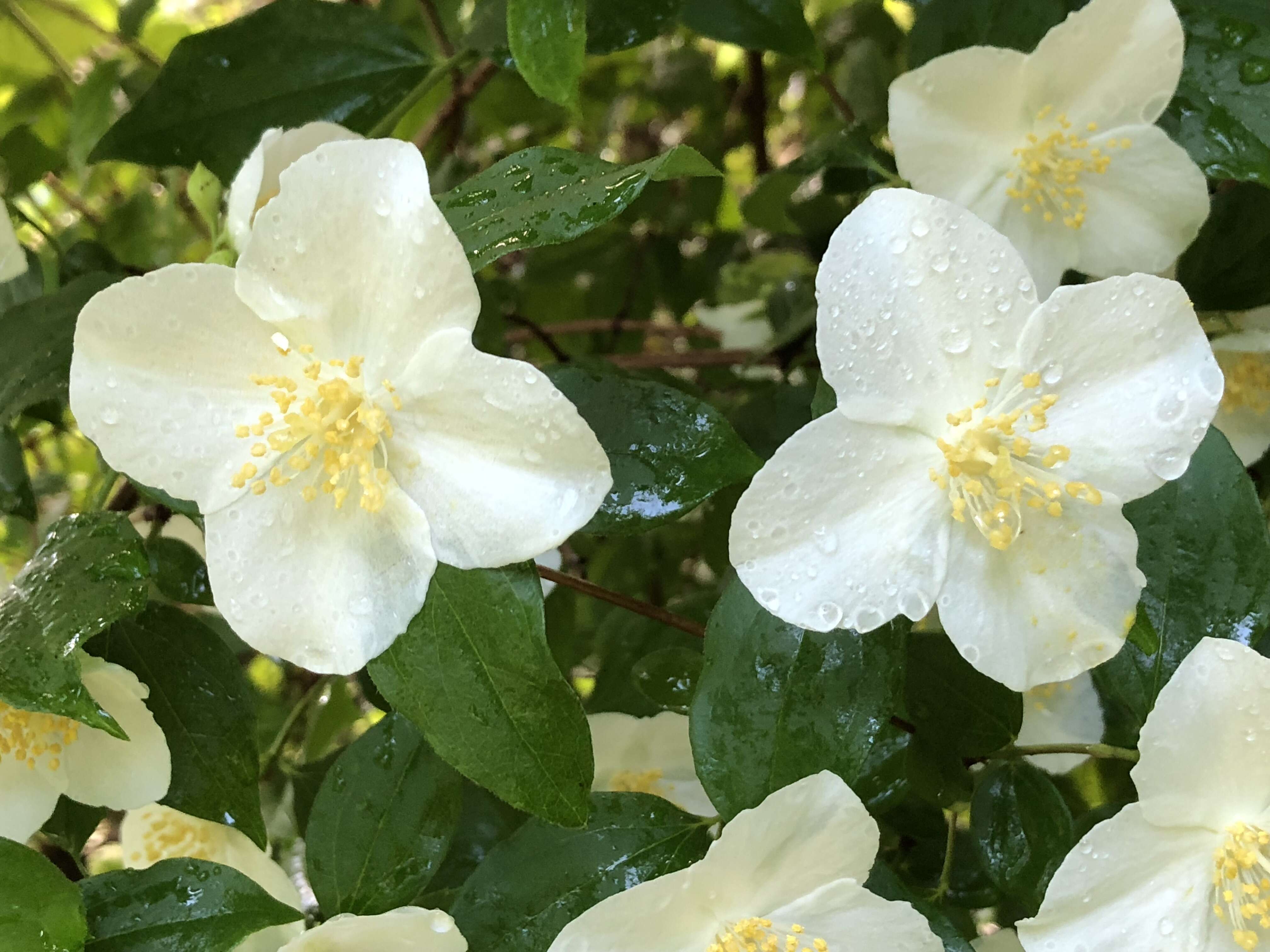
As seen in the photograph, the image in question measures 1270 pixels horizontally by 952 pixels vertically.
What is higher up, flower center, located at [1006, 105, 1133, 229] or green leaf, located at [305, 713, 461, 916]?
flower center, located at [1006, 105, 1133, 229]

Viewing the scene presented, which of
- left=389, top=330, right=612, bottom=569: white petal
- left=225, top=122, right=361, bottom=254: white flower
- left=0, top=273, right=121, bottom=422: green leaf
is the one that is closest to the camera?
left=389, top=330, right=612, bottom=569: white petal

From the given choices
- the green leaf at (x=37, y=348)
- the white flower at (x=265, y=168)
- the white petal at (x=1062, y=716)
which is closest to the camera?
the white flower at (x=265, y=168)

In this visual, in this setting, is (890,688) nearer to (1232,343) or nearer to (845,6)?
(1232,343)

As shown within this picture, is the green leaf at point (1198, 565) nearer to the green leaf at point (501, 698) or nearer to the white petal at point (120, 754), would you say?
the green leaf at point (501, 698)

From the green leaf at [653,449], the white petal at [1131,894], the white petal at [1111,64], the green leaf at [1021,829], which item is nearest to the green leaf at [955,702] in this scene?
the green leaf at [1021,829]

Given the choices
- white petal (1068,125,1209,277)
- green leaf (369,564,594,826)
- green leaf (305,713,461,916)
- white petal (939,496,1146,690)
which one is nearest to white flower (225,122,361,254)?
green leaf (369,564,594,826)

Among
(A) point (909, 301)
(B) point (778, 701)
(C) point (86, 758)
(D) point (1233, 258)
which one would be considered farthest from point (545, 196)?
(D) point (1233, 258)

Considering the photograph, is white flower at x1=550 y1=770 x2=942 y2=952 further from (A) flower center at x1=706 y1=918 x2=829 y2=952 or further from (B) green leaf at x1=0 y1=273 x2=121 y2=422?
(B) green leaf at x1=0 y1=273 x2=121 y2=422
